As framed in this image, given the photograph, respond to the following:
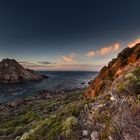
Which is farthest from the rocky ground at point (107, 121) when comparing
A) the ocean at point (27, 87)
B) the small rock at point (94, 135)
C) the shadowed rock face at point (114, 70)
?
Answer: the ocean at point (27, 87)

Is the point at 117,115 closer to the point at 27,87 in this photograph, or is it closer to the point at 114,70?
the point at 114,70

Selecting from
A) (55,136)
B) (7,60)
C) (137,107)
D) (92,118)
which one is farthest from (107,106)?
(7,60)

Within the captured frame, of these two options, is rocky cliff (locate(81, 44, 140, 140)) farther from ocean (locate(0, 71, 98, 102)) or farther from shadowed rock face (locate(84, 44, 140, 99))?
ocean (locate(0, 71, 98, 102))

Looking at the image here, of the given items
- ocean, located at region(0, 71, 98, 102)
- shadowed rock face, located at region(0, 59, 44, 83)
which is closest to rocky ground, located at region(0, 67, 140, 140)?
ocean, located at region(0, 71, 98, 102)

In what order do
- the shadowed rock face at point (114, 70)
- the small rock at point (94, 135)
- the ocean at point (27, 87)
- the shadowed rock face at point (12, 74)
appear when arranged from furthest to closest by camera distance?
the shadowed rock face at point (12, 74)
the ocean at point (27, 87)
the shadowed rock face at point (114, 70)
the small rock at point (94, 135)

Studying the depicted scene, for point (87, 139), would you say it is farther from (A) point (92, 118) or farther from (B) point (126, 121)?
(B) point (126, 121)

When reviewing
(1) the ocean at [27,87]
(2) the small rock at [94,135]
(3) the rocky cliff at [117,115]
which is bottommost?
(1) the ocean at [27,87]

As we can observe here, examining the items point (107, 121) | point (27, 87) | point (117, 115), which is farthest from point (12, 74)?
point (117, 115)

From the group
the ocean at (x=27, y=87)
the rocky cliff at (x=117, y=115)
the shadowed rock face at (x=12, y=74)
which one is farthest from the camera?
the shadowed rock face at (x=12, y=74)

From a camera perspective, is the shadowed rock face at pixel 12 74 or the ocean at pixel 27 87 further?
the shadowed rock face at pixel 12 74

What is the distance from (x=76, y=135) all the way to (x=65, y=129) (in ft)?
2.44

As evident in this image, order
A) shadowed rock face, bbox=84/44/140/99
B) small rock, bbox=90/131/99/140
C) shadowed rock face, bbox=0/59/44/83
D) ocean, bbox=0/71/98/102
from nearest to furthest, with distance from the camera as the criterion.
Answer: small rock, bbox=90/131/99/140 < shadowed rock face, bbox=84/44/140/99 < ocean, bbox=0/71/98/102 < shadowed rock face, bbox=0/59/44/83

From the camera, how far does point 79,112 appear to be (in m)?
8.66

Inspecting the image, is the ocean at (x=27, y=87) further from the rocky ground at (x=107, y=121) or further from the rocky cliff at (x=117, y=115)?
the rocky cliff at (x=117, y=115)
